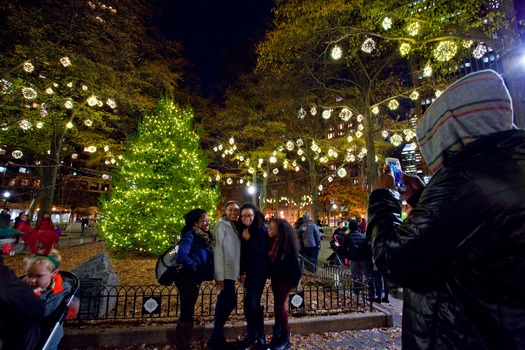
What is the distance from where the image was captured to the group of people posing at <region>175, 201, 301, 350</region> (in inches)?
161

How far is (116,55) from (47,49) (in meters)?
2.19

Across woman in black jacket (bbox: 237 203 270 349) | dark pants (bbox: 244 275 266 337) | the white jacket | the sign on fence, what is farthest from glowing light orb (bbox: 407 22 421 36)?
the sign on fence

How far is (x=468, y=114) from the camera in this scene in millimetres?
1171

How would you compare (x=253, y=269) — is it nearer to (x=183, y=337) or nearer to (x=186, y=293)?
(x=186, y=293)

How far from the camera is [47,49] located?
8.84m

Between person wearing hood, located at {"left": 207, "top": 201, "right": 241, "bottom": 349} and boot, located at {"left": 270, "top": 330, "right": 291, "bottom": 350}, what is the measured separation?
0.80 m

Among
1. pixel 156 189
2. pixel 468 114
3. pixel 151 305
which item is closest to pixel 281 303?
pixel 151 305

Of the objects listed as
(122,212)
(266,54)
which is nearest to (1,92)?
(122,212)

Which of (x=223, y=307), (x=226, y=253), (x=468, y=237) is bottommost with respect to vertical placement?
(x=223, y=307)

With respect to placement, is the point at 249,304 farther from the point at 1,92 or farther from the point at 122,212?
the point at 1,92

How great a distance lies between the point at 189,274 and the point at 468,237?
3.89 metres

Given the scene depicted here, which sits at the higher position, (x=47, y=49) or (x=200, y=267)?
(x=47, y=49)

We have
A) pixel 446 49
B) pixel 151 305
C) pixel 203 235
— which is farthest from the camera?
pixel 446 49

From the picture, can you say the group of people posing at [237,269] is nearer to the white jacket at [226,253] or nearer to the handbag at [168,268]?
the white jacket at [226,253]
